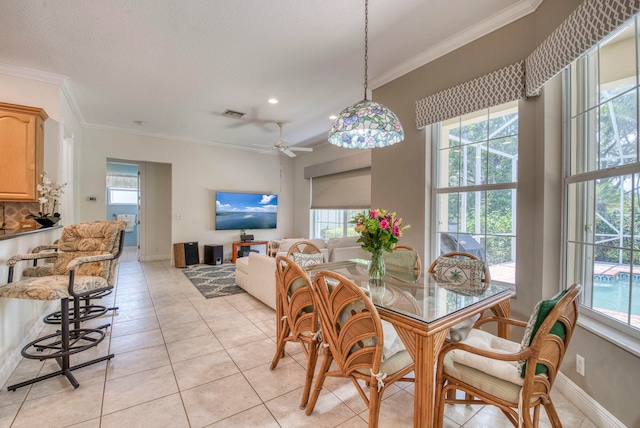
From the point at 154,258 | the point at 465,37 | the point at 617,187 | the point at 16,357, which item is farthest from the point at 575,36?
the point at 154,258

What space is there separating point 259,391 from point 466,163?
107 inches

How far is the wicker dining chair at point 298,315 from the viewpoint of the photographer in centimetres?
181

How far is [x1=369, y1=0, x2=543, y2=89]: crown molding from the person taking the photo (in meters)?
2.25

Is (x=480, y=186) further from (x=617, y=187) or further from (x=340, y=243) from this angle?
(x=340, y=243)

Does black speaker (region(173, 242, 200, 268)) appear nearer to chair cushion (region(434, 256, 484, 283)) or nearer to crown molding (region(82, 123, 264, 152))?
crown molding (region(82, 123, 264, 152))

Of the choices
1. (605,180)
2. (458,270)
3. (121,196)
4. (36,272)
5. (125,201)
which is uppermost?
(121,196)

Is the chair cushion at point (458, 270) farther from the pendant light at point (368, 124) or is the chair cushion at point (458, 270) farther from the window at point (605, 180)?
the pendant light at point (368, 124)

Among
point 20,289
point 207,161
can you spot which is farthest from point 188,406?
point 207,161

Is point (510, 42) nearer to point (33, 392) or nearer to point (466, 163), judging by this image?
Result: point (466, 163)

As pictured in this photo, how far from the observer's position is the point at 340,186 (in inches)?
247

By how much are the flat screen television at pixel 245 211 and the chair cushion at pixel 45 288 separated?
4720mm

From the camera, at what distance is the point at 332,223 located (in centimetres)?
670

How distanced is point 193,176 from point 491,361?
6.60 meters

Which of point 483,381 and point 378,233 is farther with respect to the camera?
point 378,233
